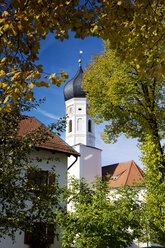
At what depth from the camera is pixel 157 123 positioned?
13938mm

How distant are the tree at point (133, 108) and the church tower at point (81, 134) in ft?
67.5

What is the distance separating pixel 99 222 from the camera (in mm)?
8484

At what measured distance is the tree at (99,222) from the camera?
27.7ft

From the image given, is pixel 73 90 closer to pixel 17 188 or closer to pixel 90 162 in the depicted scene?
pixel 90 162

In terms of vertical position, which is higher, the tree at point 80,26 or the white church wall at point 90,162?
the white church wall at point 90,162

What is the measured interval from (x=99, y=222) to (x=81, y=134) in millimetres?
29662

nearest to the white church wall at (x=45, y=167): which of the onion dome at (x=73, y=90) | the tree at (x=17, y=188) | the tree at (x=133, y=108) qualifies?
the tree at (x=133, y=108)

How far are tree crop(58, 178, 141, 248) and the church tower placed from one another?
2477 cm

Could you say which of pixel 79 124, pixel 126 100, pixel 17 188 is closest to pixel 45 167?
pixel 126 100

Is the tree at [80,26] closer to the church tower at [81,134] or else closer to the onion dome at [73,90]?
the church tower at [81,134]

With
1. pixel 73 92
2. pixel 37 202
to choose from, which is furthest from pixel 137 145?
pixel 73 92

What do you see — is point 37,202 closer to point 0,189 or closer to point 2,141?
point 0,189

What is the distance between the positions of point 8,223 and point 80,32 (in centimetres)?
455

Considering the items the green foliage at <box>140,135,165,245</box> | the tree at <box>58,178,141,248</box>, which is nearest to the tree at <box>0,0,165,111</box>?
the tree at <box>58,178,141,248</box>
